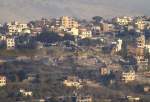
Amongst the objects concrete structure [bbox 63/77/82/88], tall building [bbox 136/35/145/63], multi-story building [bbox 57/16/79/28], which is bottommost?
concrete structure [bbox 63/77/82/88]

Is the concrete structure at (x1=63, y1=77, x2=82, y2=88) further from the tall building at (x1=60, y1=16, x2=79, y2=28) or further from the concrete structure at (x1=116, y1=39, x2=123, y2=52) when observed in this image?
the tall building at (x1=60, y1=16, x2=79, y2=28)

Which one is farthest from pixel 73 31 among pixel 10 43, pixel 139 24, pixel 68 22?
pixel 10 43

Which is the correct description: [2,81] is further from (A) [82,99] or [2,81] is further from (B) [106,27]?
(B) [106,27]

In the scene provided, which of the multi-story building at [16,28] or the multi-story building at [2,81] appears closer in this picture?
the multi-story building at [2,81]

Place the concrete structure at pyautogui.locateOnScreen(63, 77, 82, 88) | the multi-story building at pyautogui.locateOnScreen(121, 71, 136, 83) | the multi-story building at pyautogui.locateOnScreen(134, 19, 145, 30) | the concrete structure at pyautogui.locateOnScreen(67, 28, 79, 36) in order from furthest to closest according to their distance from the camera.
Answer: the multi-story building at pyautogui.locateOnScreen(134, 19, 145, 30), the concrete structure at pyautogui.locateOnScreen(67, 28, 79, 36), the multi-story building at pyautogui.locateOnScreen(121, 71, 136, 83), the concrete structure at pyautogui.locateOnScreen(63, 77, 82, 88)

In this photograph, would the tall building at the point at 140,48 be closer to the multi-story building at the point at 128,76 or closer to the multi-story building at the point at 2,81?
the multi-story building at the point at 128,76

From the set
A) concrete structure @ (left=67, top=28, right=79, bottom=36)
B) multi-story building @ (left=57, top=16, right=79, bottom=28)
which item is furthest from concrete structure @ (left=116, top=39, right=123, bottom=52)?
multi-story building @ (left=57, top=16, right=79, bottom=28)

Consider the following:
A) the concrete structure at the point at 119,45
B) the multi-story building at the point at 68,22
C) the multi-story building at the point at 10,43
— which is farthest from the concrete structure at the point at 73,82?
the multi-story building at the point at 68,22

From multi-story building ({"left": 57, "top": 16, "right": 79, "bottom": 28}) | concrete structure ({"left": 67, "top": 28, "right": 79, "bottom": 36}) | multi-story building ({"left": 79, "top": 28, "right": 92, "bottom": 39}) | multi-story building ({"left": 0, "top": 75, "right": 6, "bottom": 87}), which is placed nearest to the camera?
multi-story building ({"left": 0, "top": 75, "right": 6, "bottom": 87})
